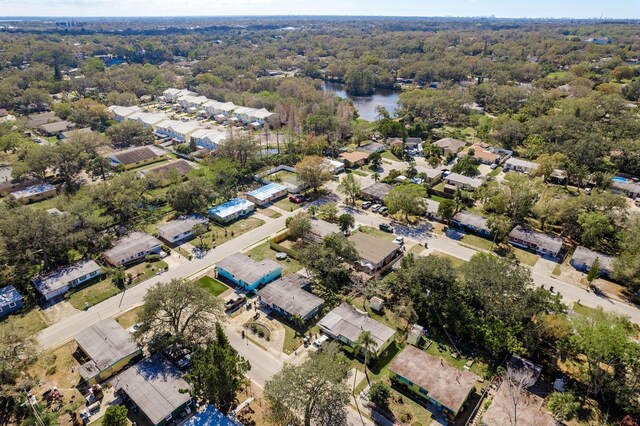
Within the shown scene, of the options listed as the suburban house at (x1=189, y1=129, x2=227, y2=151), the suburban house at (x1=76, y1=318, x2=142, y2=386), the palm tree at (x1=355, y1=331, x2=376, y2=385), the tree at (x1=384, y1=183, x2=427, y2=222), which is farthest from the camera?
the suburban house at (x1=189, y1=129, x2=227, y2=151)

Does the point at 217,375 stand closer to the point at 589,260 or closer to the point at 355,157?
the point at 589,260

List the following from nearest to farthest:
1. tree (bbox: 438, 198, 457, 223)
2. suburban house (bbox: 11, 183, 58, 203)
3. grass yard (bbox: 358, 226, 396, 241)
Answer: grass yard (bbox: 358, 226, 396, 241), tree (bbox: 438, 198, 457, 223), suburban house (bbox: 11, 183, 58, 203)

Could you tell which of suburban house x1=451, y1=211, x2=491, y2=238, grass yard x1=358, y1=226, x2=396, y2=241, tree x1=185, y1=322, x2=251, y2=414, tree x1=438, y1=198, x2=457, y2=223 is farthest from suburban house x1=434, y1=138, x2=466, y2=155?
tree x1=185, y1=322, x2=251, y2=414

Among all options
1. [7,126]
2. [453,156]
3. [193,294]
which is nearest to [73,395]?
[193,294]

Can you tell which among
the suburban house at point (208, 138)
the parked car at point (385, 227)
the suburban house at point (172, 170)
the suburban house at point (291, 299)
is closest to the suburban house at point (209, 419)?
the suburban house at point (291, 299)

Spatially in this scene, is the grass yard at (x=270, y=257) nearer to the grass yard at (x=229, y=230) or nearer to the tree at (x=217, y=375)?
the grass yard at (x=229, y=230)

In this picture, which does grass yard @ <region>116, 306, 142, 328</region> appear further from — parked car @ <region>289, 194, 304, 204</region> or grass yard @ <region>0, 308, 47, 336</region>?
parked car @ <region>289, 194, 304, 204</region>

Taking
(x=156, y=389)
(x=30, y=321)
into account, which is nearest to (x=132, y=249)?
(x=30, y=321)
